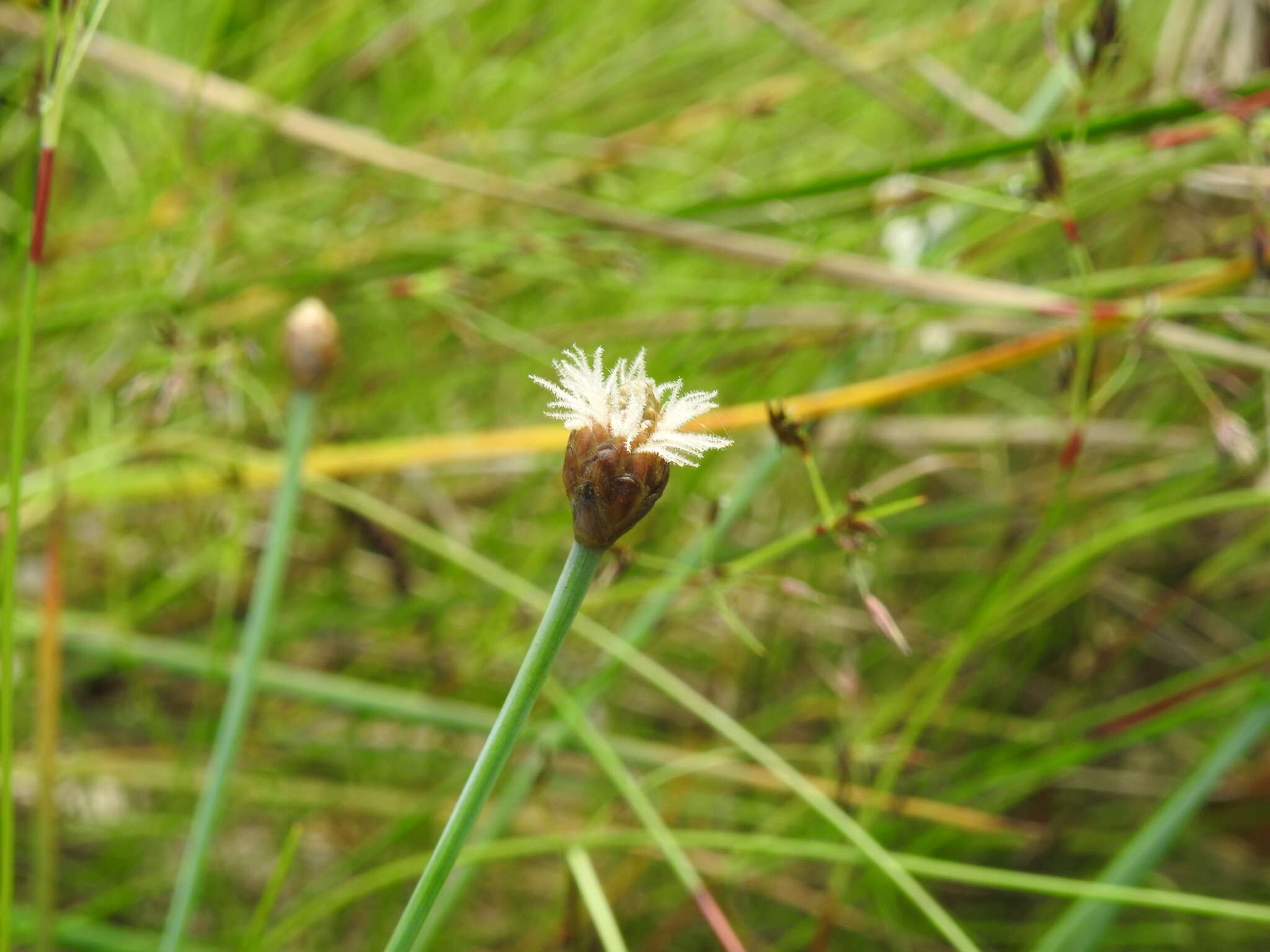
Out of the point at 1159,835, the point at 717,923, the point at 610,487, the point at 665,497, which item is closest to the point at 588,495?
the point at 610,487

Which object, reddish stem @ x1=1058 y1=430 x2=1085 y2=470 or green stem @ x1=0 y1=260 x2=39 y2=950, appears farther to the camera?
reddish stem @ x1=1058 y1=430 x2=1085 y2=470

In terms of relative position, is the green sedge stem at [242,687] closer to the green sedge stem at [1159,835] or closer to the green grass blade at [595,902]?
the green grass blade at [595,902]

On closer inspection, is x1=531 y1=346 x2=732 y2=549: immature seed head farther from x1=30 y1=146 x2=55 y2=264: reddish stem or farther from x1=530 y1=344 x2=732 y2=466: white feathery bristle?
x1=30 y1=146 x2=55 y2=264: reddish stem

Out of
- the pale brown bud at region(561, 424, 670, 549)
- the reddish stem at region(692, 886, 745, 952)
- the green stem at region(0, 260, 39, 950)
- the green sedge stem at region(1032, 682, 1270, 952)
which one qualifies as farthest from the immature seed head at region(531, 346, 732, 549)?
the green sedge stem at region(1032, 682, 1270, 952)

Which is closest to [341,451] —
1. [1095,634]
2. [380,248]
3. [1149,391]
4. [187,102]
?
[380,248]

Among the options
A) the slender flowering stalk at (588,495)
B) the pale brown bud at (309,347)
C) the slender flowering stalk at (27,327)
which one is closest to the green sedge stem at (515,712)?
the slender flowering stalk at (588,495)
